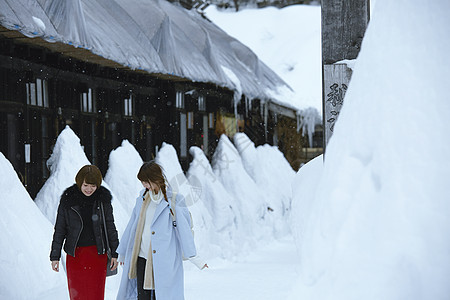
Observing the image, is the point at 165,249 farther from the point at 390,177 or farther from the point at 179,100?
the point at 179,100

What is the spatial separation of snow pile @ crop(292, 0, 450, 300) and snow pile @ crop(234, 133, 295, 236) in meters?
9.83

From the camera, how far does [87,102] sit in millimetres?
7453

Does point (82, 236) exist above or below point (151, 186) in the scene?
below

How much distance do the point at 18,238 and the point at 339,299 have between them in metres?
3.47

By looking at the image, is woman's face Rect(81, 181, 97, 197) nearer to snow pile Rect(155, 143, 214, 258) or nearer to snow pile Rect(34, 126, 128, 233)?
snow pile Rect(34, 126, 128, 233)

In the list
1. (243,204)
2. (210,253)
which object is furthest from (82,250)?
(243,204)

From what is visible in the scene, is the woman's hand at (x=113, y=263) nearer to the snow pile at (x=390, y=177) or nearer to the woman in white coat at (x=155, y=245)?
the woman in white coat at (x=155, y=245)

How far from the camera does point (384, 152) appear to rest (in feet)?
5.98

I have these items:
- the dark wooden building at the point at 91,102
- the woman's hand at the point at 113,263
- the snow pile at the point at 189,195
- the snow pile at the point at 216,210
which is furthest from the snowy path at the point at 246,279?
the woman's hand at the point at 113,263

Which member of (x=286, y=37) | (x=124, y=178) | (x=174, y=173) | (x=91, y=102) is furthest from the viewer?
(x=286, y=37)

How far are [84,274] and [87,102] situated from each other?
3893 mm

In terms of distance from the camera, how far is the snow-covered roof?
515cm

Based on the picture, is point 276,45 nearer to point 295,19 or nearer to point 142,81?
point 295,19

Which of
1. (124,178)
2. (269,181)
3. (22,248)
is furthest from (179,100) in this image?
(22,248)
